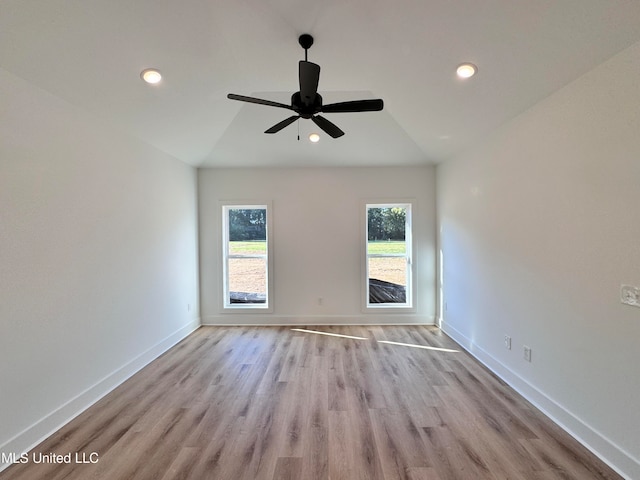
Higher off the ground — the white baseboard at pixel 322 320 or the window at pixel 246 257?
the window at pixel 246 257

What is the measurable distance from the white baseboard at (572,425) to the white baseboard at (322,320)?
1.48 meters

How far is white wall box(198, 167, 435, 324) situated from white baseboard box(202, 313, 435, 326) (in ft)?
0.05

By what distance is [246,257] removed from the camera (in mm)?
4770

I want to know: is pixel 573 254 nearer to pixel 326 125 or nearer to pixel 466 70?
pixel 466 70

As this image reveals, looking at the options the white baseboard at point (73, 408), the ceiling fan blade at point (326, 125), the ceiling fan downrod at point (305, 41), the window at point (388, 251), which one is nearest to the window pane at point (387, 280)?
the window at point (388, 251)

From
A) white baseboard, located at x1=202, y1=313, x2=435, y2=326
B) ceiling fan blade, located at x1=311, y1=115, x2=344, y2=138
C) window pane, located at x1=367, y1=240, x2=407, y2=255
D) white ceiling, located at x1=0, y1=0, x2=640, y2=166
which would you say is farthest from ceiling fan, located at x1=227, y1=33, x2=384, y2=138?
white baseboard, located at x1=202, y1=313, x2=435, y2=326

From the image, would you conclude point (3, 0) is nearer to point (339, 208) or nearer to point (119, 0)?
point (119, 0)

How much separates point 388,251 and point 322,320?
5.11 feet

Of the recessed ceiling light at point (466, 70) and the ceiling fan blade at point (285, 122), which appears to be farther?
the ceiling fan blade at point (285, 122)

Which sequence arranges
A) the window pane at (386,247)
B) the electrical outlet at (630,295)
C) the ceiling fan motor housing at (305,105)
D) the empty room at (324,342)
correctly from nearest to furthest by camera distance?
the electrical outlet at (630,295) < the empty room at (324,342) < the ceiling fan motor housing at (305,105) < the window pane at (386,247)

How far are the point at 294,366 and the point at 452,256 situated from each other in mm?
2573

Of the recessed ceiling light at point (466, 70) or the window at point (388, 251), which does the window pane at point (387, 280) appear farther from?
the recessed ceiling light at point (466, 70)

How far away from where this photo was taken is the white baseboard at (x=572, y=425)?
1.70 m

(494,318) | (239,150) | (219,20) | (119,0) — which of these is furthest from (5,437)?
(494,318)
